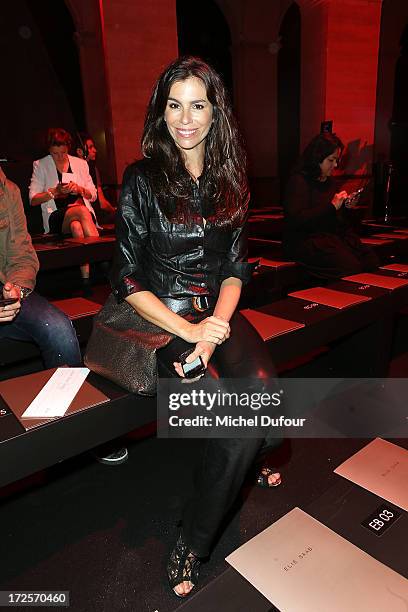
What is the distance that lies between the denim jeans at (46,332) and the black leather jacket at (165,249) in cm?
58

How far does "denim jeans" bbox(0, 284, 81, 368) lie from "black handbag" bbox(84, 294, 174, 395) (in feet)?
1.39

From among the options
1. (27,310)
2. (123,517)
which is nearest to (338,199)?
(27,310)

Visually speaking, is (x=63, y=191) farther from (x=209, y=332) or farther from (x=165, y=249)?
(x=209, y=332)

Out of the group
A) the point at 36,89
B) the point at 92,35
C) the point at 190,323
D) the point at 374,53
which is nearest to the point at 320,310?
the point at 190,323

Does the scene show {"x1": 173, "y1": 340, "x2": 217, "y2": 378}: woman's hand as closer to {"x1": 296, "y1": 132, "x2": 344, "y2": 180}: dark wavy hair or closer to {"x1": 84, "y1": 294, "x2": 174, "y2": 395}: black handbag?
{"x1": 84, "y1": 294, "x2": 174, "y2": 395}: black handbag

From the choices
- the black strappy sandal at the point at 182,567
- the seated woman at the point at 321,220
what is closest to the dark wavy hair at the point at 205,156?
the black strappy sandal at the point at 182,567

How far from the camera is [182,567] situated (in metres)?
1.49

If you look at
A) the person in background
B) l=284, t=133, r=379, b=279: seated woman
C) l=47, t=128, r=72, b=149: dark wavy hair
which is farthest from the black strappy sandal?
the person in background

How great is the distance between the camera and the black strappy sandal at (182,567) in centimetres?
148

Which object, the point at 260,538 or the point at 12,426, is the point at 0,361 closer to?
the point at 12,426

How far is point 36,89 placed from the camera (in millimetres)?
7438

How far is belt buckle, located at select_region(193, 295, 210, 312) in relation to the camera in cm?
171

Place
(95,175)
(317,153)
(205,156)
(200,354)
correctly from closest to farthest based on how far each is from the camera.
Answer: (200,354)
(205,156)
(317,153)
(95,175)

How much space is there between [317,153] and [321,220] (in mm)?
501
